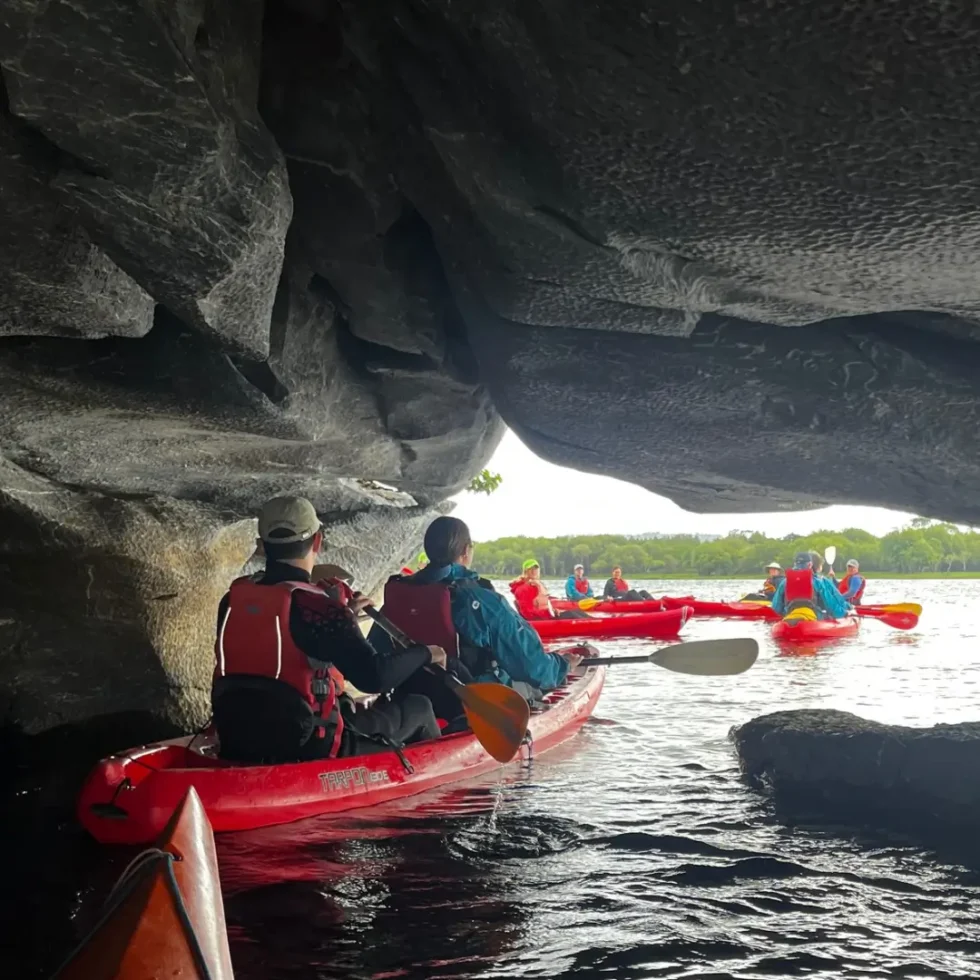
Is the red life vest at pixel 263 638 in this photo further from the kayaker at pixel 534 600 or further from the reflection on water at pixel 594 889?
the kayaker at pixel 534 600

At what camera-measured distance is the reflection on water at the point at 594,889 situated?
9.43 feet

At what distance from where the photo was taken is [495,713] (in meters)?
4.99

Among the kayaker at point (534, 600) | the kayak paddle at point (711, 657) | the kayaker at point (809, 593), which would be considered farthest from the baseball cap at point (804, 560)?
the kayak paddle at point (711, 657)

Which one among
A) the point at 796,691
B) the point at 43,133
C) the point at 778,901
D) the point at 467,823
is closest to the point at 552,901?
the point at 778,901

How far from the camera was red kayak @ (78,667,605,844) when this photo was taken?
13.0ft

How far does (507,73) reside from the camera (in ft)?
8.45

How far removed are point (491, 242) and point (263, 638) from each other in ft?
6.29

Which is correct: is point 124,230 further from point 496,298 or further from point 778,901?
point 778,901

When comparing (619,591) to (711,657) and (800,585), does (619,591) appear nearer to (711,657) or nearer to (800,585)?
(800,585)

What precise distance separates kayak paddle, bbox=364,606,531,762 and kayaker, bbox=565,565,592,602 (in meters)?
14.0

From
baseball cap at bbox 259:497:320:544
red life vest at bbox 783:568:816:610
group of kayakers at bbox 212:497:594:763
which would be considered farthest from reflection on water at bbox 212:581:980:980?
red life vest at bbox 783:568:816:610

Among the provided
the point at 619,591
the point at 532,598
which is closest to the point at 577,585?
the point at 619,591

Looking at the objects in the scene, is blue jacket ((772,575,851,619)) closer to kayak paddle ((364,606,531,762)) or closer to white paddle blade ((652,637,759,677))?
white paddle blade ((652,637,759,677))

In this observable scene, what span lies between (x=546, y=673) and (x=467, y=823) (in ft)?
4.33
